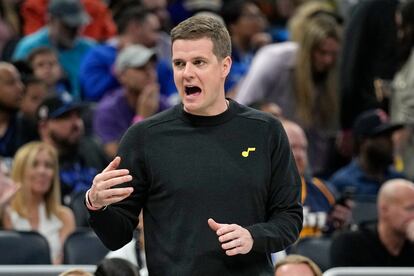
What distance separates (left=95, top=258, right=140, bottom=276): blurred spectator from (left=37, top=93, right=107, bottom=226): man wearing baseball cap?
289cm

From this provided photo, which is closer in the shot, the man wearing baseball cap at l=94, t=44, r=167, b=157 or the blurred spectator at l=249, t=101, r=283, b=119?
the blurred spectator at l=249, t=101, r=283, b=119

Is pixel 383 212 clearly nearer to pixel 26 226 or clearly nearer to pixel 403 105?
pixel 403 105

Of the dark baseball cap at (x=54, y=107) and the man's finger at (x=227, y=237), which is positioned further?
the dark baseball cap at (x=54, y=107)

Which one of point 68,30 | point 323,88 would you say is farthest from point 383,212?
point 68,30

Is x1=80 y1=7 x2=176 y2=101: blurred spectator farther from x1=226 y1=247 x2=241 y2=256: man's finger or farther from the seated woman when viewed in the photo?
x1=226 y1=247 x2=241 y2=256: man's finger

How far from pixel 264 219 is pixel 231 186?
19 centimetres

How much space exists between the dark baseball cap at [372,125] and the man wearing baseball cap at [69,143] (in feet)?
→ 6.36

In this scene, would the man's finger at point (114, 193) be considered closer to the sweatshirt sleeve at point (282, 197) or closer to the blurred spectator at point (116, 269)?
the sweatshirt sleeve at point (282, 197)

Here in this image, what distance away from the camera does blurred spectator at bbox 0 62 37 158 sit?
337 inches

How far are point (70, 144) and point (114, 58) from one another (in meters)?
1.55

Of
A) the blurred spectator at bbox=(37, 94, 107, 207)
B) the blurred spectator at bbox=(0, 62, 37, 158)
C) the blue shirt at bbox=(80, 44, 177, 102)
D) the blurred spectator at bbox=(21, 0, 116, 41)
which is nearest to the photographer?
the blurred spectator at bbox=(37, 94, 107, 207)

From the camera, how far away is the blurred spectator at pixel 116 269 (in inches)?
199

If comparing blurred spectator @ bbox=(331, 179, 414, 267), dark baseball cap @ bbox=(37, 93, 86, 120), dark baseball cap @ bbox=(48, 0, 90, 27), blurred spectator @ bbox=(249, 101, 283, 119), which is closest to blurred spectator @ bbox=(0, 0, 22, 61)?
dark baseball cap @ bbox=(48, 0, 90, 27)

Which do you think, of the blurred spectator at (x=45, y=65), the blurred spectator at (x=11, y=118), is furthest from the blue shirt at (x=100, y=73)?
the blurred spectator at (x=11, y=118)
